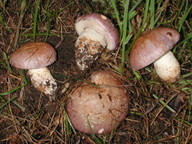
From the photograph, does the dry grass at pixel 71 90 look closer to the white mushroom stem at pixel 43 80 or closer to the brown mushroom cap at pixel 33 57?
the white mushroom stem at pixel 43 80

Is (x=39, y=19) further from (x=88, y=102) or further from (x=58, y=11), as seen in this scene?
(x=88, y=102)

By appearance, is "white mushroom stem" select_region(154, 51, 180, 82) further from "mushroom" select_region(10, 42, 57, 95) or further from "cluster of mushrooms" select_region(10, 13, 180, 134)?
"mushroom" select_region(10, 42, 57, 95)

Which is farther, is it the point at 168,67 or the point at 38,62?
the point at 168,67

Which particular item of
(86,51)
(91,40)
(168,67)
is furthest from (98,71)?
(168,67)

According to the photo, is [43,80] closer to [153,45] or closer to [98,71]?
[98,71]

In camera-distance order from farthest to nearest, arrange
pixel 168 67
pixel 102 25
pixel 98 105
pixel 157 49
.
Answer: pixel 168 67 → pixel 102 25 → pixel 98 105 → pixel 157 49

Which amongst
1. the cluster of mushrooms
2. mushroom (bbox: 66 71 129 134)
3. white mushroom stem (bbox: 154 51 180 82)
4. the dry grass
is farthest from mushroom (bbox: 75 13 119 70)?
white mushroom stem (bbox: 154 51 180 82)
